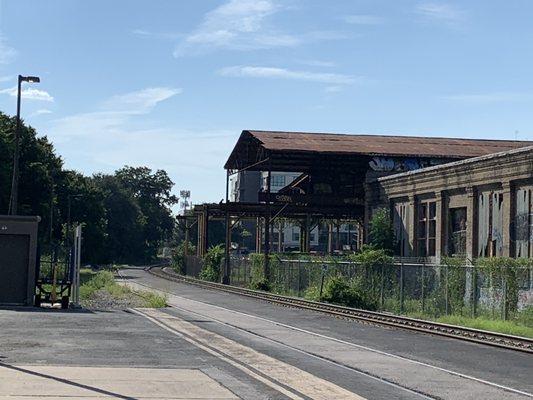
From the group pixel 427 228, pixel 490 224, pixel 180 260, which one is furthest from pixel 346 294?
pixel 180 260

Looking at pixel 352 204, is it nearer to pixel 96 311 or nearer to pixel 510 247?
pixel 510 247

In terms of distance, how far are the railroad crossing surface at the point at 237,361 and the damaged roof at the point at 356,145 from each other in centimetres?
3683

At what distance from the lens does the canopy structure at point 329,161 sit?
212 ft

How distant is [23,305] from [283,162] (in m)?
39.3

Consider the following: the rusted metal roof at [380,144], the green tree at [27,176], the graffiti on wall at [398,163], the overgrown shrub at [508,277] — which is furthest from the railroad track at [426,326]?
the green tree at [27,176]

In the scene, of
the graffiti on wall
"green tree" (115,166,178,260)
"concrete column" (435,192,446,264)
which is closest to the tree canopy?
"green tree" (115,166,178,260)

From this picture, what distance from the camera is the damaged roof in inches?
2532

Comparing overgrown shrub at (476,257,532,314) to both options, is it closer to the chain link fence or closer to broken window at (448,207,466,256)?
the chain link fence

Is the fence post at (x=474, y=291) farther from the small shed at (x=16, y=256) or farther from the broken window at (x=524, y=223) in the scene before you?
the small shed at (x=16, y=256)

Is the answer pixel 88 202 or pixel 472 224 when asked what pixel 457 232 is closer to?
pixel 472 224

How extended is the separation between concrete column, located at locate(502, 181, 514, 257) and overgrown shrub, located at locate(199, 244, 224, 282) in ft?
118

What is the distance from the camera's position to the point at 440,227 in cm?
4975

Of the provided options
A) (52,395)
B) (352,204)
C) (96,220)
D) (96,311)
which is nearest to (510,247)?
(96,311)

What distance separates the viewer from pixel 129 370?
14.7 m
